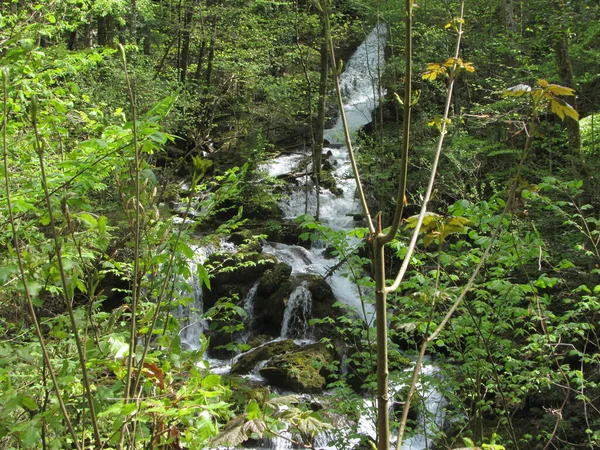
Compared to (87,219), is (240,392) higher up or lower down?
lower down

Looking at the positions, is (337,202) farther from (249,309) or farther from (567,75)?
(567,75)

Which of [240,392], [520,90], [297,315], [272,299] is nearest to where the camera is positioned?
[520,90]

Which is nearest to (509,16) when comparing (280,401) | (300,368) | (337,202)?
(337,202)

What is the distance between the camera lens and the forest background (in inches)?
56.2

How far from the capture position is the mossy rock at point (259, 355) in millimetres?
9070

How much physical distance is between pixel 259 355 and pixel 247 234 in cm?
380

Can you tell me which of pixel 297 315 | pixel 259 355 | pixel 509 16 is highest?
pixel 509 16

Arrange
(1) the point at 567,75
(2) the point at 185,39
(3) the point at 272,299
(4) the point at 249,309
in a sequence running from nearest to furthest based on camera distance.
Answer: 1. (1) the point at 567,75
2. (3) the point at 272,299
3. (4) the point at 249,309
4. (2) the point at 185,39

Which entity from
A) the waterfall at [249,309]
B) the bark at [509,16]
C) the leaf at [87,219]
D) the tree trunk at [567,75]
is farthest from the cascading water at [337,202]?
the leaf at [87,219]

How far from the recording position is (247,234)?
1234 cm

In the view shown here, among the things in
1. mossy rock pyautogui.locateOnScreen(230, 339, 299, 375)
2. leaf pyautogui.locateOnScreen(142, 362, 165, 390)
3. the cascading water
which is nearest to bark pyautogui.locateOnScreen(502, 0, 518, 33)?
the cascading water

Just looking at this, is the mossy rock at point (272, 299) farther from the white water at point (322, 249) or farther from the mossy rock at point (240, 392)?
the mossy rock at point (240, 392)

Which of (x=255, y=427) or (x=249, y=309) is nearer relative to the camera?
(x=255, y=427)

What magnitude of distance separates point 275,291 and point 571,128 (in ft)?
23.5
